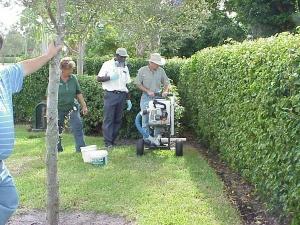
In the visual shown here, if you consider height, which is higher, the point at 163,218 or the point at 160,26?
the point at 160,26

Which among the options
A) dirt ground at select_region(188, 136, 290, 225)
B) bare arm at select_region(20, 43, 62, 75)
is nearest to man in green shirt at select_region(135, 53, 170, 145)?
dirt ground at select_region(188, 136, 290, 225)

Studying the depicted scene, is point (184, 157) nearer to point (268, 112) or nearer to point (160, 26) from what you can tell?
point (268, 112)

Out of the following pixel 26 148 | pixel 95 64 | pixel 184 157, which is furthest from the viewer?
pixel 95 64

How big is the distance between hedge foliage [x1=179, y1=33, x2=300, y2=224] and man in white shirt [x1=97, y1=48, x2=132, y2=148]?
158 centimetres

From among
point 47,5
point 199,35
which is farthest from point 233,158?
point 199,35

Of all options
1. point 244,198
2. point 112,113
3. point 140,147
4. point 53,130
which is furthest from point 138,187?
point 112,113

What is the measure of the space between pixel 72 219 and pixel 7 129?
219 centimetres

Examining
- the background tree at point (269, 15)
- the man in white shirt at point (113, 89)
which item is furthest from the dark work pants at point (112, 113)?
the background tree at point (269, 15)

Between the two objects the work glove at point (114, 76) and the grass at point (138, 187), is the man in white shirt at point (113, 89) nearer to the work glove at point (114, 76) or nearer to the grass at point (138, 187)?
the work glove at point (114, 76)

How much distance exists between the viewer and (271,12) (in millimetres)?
26203

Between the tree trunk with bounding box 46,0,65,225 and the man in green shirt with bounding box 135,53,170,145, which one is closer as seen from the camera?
the tree trunk with bounding box 46,0,65,225

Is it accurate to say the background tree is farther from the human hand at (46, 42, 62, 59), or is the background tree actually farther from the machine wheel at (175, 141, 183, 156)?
the human hand at (46, 42, 62, 59)

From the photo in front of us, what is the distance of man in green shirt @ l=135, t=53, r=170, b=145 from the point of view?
984 centimetres

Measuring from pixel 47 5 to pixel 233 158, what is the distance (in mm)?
3692
